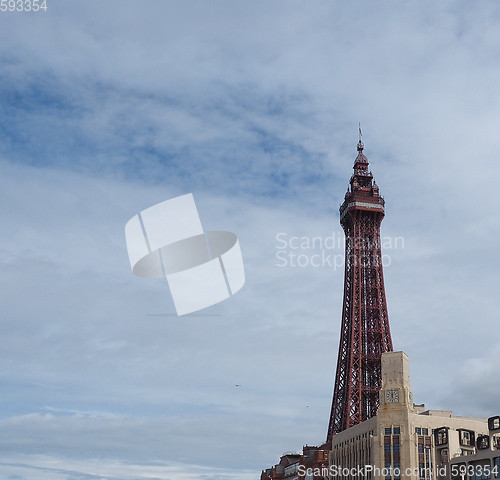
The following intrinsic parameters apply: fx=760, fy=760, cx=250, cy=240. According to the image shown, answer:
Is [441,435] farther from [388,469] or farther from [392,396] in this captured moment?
[388,469]

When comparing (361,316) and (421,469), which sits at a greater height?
(361,316)

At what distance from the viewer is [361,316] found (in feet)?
605

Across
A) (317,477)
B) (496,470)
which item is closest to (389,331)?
(317,477)

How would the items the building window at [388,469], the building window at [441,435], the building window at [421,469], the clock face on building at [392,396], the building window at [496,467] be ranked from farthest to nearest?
the clock face on building at [392,396] → the building window at [388,469] → the building window at [441,435] → the building window at [421,469] → the building window at [496,467]

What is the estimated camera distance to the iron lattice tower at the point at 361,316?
568 ft

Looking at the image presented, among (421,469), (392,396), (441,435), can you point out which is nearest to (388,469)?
(421,469)

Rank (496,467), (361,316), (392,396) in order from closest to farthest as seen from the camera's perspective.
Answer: (496,467) < (392,396) < (361,316)

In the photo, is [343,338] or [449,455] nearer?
[449,455]

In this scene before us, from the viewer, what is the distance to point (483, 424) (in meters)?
133

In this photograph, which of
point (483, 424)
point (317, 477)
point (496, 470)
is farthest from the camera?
point (317, 477)

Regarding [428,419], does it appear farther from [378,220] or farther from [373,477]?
[378,220]

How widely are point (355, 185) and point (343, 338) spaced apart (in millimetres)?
40135

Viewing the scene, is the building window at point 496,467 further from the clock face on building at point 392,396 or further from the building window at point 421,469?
the clock face on building at point 392,396

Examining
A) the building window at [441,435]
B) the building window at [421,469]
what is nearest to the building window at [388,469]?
the building window at [421,469]
